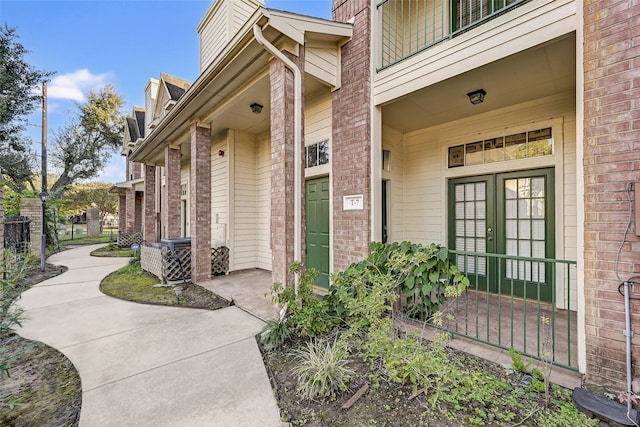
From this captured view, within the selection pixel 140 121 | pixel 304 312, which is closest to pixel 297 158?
pixel 304 312

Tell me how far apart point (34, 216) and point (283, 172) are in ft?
31.2

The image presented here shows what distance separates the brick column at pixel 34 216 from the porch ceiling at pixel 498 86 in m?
10.6

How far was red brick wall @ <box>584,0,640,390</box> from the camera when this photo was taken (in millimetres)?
2107

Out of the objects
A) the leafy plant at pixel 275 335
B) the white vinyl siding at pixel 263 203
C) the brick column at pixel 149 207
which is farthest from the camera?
the brick column at pixel 149 207

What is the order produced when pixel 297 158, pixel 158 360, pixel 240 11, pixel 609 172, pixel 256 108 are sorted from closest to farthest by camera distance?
pixel 609 172, pixel 158 360, pixel 297 158, pixel 256 108, pixel 240 11

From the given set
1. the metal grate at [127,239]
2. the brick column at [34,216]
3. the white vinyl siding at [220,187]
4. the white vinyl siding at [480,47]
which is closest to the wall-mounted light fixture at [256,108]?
the white vinyl siding at [220,187]

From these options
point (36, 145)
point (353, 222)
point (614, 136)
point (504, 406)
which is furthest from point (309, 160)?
point (36, 145)

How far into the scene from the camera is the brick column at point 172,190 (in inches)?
297

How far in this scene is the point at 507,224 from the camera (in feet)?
15.0

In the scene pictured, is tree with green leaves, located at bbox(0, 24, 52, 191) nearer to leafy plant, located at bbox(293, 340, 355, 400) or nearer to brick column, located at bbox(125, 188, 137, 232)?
brick column, located at bbox(125, 188, 137, 232)

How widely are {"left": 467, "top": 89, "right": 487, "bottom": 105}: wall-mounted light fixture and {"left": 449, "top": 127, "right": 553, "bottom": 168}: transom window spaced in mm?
973

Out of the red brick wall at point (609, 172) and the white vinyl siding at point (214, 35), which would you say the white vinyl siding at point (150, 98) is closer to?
the white vinyl siding at point (214, 35)

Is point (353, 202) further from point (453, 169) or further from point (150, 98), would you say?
point (150, 98)

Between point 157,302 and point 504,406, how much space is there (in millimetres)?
4935
